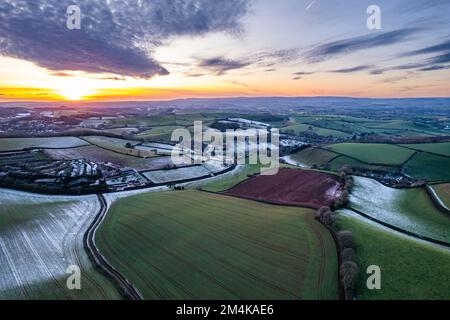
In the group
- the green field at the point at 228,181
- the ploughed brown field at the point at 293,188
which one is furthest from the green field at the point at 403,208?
the green field at the point at 228,181

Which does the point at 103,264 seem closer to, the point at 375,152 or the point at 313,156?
the point at 313,156

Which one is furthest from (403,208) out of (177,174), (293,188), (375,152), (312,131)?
(312,131)

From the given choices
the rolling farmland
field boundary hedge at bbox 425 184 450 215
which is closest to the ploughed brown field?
field boundary hedge at bbox 425 184 450 215

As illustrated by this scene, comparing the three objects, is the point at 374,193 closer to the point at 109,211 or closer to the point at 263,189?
the point at 263,189

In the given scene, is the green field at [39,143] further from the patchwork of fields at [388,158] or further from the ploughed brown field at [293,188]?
the patchwork of fields at [388,158]

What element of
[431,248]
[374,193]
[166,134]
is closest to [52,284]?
[431,248]

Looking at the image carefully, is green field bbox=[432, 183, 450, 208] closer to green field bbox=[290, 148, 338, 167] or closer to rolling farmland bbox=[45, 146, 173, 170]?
green field bbox=[290, 148, 338, 167]
